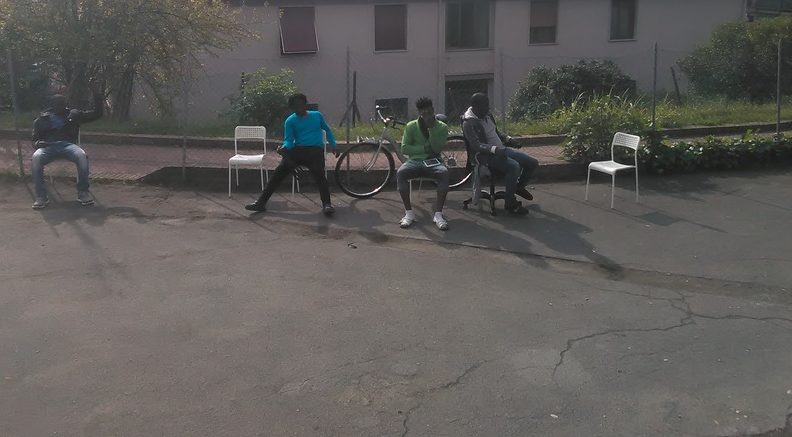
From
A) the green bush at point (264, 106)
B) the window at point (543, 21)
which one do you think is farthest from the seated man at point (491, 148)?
the window at point (543, 21)

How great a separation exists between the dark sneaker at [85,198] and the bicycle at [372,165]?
Answer: 2796mm

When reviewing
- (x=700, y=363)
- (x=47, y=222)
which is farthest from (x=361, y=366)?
(x=47, y=222)

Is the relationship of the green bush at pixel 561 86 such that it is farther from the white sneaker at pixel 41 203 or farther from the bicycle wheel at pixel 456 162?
the white sneaker at pixel 41 203

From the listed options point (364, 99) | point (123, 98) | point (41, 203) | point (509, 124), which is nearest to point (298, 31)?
point (364, 99)

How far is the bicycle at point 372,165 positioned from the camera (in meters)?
9.56

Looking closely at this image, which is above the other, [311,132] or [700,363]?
→ [311,132]

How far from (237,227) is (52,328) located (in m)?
2.98

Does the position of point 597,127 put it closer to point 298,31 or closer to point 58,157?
point 58,157

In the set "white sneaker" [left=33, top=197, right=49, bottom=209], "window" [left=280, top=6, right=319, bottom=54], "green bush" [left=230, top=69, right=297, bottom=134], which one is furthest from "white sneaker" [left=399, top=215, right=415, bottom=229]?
"window" [left=280, top=6, right=319, bottom=54]

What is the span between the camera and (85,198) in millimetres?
9062

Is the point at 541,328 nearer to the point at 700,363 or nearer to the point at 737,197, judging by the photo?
the point at 700,363

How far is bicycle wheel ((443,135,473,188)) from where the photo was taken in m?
9.88

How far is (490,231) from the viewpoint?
8.09 meters

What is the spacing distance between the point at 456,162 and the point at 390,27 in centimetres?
1292
